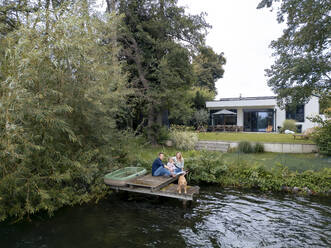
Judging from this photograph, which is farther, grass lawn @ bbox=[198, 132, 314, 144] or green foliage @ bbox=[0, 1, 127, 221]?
grass lawn @ bbox=[198, 132, 314, 144]

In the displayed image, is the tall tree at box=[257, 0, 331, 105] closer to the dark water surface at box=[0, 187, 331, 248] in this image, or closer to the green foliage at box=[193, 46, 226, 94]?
the dark water surface at box=[0, 187, 331, 248]

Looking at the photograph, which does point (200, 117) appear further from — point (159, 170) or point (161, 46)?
point (159, 170)

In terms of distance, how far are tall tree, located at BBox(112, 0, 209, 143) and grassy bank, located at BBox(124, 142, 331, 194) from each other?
5242 millimetres

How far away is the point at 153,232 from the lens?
4.85m

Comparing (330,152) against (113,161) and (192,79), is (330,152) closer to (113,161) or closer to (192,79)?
(192,79)

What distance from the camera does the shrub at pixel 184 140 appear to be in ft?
44.1

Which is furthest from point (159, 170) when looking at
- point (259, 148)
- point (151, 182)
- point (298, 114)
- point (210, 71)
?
point (210, 71)

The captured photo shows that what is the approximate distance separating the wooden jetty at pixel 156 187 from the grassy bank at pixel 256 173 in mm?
1670

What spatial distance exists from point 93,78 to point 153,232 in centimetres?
425

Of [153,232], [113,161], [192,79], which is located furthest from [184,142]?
[153,232]

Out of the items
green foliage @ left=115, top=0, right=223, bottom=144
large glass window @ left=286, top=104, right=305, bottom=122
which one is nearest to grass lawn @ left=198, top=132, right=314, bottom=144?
green foliage @ left=115, top=0, right=223, bottom=144

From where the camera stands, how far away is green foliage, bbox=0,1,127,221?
14.2 feet

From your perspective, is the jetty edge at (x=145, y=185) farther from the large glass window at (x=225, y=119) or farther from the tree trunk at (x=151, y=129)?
the large glass window at (x=225, y=119)

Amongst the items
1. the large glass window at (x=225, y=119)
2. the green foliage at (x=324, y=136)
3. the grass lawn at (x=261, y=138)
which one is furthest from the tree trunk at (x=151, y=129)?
the large glass window at (x=225, y=119)
